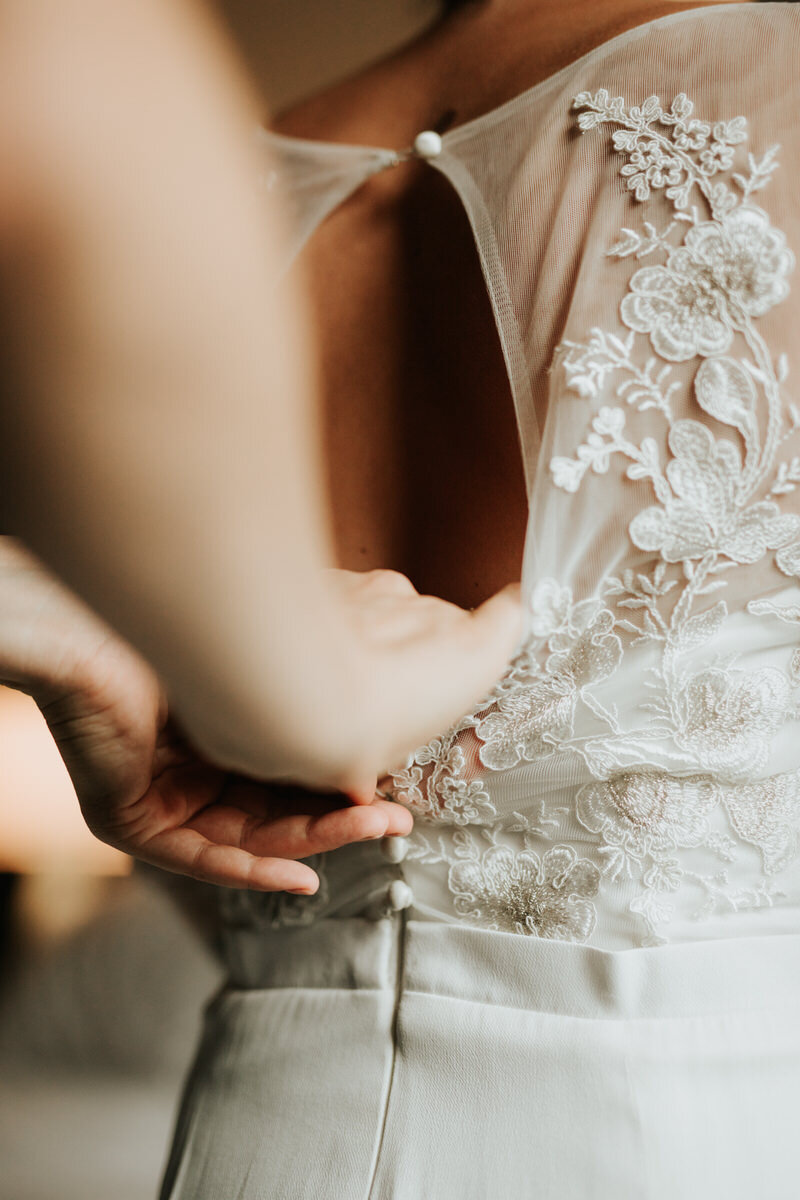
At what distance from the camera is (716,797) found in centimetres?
54

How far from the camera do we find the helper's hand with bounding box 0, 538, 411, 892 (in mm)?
524

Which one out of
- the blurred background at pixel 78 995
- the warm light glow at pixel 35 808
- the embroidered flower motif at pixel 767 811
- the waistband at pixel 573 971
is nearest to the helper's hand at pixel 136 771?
the waistband at pixel 573 971

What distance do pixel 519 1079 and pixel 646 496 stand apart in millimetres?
361

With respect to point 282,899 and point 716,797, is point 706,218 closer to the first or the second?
point 716,797

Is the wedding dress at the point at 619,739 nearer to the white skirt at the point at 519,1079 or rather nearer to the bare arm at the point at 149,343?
the white skirt at the point at 519,1079

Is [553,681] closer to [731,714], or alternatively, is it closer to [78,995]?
[731,714]

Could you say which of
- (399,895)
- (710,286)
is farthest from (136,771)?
(710,286)

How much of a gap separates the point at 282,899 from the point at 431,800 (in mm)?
178

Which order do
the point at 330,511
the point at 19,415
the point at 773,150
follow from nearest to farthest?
the point at 19,415 → the point at 773,150 → the point at 330,511

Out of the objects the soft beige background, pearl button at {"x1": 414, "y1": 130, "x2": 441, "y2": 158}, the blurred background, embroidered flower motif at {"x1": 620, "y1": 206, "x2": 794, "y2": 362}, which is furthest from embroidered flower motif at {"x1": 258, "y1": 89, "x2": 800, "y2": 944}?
the soft beige background

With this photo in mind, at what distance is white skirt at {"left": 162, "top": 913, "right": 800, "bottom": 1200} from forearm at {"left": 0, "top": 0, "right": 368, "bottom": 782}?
36 centimetres

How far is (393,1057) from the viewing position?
1.87ft

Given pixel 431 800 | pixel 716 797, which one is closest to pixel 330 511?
pixel 431 800

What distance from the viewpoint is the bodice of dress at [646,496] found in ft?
1.53
